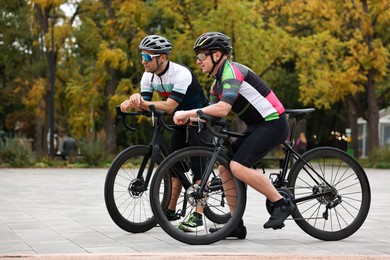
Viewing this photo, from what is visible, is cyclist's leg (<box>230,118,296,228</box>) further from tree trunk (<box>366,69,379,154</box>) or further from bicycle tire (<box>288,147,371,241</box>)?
tree trunk (<box>366,69,379,154</box>)

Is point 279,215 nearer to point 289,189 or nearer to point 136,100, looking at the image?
point 289,189

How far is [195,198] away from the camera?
728 cm

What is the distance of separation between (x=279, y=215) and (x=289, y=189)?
13.7 inches

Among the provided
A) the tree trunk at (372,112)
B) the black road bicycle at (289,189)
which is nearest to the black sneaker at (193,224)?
the black road bicycle at (289,189)

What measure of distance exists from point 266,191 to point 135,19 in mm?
26890

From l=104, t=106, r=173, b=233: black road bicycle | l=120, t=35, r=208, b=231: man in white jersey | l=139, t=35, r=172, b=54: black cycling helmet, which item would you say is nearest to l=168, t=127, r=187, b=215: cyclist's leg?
l=120, t=35, r=208, b=231: man in white jersey

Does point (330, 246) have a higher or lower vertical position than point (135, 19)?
lower

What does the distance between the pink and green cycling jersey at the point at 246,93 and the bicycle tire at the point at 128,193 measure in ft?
3.31

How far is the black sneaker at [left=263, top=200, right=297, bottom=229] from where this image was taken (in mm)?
7172

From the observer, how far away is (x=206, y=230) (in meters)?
7.21

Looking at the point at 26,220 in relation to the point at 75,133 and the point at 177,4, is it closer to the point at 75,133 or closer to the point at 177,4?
the point at 177,4

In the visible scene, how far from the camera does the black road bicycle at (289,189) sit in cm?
709

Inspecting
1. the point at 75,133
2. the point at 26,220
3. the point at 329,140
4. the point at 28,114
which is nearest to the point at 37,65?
the point at 75,133

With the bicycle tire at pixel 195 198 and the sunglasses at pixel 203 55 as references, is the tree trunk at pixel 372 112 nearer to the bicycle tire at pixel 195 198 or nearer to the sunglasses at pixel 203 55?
the bicycle tire at pixel 195 198
